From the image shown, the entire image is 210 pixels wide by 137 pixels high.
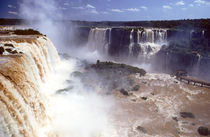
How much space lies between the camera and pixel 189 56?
27.0 m

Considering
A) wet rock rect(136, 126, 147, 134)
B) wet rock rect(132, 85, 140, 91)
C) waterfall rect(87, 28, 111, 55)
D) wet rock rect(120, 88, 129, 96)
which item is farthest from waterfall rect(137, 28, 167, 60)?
wet rock rect(136, 126, 147, 134)

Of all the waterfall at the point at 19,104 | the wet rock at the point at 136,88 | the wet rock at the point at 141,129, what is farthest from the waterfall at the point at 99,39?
the waterfall at the point at 19,104

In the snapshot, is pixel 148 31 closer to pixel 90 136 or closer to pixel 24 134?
pixel 90 136

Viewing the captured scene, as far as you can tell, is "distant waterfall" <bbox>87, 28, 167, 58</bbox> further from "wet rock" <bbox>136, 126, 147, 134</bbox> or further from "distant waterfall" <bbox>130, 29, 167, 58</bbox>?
"wet rock" <bbox>136, 126, 147, 134</bbox>

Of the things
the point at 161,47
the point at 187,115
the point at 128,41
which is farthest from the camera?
the point at 128,41

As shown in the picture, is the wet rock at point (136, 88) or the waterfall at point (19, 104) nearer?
the waterfall at point (19, 104)

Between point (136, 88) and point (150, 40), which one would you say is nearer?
point (136, 88)

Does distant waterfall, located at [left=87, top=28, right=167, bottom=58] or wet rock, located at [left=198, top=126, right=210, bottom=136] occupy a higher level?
distant waterfall, located at [left=87, top=28, right=167, bottom=58]

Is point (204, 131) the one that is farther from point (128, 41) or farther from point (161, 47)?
point (128, 41)

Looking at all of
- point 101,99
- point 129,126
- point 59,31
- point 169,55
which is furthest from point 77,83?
point 59,31

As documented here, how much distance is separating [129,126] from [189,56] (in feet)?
65.3

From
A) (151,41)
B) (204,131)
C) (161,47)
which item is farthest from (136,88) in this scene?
(151,41)

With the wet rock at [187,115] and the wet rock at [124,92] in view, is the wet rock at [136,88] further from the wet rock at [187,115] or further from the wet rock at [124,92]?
the wet rock at [187,115]

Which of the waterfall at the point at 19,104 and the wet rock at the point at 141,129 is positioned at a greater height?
the waterfall at the point at 19,104
